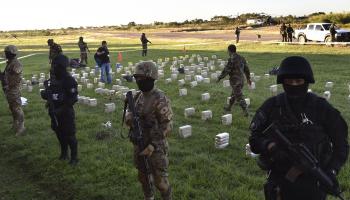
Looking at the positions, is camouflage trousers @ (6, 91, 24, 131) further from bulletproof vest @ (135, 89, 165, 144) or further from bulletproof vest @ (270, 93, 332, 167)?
bulletproof vest @ (270, 93, 332, 167)

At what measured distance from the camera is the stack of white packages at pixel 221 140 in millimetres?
8406

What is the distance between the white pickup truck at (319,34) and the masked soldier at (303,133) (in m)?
27.9

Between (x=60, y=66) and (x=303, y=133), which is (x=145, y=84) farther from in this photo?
(x=60, y=66)

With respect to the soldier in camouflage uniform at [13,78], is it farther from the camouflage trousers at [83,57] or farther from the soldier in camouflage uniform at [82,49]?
the camouflage trousers at [83,57]

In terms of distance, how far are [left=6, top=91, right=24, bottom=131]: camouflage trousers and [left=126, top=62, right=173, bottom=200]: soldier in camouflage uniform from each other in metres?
5.63

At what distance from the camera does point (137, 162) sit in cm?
521

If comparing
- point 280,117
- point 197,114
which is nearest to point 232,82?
point 197,114

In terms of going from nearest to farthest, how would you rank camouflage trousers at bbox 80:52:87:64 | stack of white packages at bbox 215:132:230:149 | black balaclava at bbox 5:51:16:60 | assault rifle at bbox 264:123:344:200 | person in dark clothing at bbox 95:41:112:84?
assault rifle at bbox 264:123:344:200 → stack of white packages at bbox 215:132:230:149 → black balaclava at bbox 5:51:16:60 → person in dark clothing at bbox 95:41:112:84 → camouflage trousers at bbox 80:52:87:64

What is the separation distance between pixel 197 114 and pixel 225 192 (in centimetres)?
538

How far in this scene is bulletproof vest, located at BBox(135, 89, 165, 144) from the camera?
5.04 meters

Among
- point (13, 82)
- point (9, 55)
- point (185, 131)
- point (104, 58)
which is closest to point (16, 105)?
point (13, 82)

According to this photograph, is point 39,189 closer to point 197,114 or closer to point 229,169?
point 229,169

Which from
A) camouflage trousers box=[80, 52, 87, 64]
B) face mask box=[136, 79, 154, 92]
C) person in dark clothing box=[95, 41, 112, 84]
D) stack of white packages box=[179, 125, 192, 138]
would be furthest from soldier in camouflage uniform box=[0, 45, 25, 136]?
camouflage trousers box=[80, 52, 87, 64]

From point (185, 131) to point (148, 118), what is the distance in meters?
4.39
